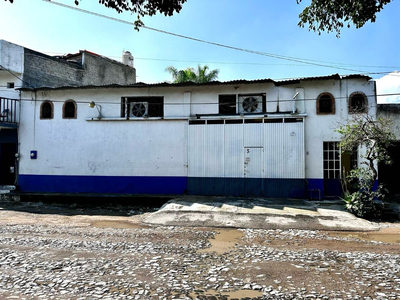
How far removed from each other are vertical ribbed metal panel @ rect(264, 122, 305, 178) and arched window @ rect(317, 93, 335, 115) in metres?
1.09

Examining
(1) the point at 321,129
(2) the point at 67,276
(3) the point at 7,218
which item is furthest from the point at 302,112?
(3) the point at 7,218

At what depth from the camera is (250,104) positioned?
1262 centimetres

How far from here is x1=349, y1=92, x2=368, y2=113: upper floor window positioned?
11.5 m

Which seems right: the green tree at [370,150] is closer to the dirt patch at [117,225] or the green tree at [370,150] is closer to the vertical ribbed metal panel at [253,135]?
the vertical ribbed metal panel at [253,135]

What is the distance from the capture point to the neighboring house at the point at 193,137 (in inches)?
469

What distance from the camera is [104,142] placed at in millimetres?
13570

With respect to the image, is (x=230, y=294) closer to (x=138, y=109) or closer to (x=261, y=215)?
(x=261, y=215)

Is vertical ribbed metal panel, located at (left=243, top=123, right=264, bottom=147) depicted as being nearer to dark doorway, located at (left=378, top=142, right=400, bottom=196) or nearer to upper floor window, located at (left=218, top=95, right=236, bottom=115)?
upper floor window, located at (left=218, top=95, right=236, bottom=115)

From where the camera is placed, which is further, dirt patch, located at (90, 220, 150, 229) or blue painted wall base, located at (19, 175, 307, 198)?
blue painted wall base, located at (19, 175, 307, 198)

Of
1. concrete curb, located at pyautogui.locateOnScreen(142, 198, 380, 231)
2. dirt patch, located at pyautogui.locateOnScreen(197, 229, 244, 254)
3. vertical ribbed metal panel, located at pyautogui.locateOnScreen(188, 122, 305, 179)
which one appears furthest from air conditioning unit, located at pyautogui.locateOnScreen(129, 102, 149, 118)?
dirt patch, located at pyautogui.locateOnScreen(197, 229, 244, 254)

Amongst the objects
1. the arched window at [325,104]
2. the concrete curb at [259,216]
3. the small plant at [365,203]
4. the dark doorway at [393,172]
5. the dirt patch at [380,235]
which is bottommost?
the dirt patch at [380,235]

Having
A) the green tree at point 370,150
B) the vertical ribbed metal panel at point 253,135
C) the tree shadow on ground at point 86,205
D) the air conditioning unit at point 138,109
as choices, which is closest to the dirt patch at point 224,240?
the tree shadow on ground at point 86,205

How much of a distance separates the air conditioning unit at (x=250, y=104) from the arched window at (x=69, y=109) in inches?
327

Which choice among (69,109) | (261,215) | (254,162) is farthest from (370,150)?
(69,109)
